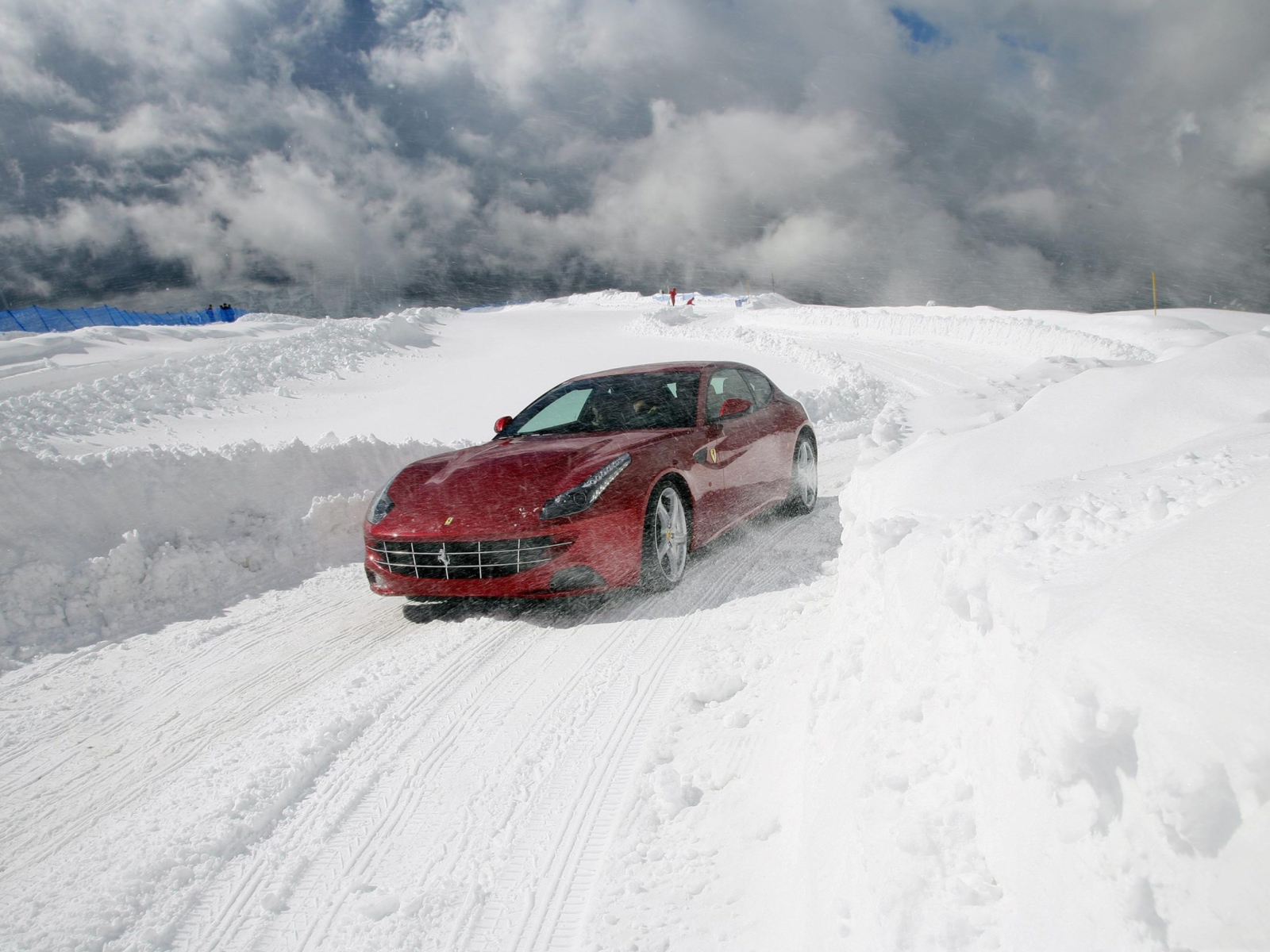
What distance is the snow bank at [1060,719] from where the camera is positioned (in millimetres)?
1117

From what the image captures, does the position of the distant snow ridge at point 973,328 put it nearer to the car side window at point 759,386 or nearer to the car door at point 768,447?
the car side window at point 759,386

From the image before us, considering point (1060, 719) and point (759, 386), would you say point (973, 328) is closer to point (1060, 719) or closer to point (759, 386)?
point (759, 386)

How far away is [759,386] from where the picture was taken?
20.0 feet

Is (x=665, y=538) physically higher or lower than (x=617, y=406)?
lower

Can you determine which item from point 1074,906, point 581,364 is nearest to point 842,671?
point 1074,906

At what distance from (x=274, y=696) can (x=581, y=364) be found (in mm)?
17773

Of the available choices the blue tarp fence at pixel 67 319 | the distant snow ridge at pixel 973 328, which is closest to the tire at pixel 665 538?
the distant snow ridge at pixel 973 328

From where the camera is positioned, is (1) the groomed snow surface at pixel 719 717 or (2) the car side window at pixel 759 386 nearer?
(1) the groomed snow surface at pixel 719 717

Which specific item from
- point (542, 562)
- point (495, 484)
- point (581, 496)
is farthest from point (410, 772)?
point (495, 484)

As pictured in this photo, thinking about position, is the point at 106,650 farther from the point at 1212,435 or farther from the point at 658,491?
the point at 1212,435

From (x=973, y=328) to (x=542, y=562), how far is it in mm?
25856

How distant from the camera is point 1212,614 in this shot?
4.42 feet

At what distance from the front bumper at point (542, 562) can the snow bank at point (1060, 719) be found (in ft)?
4.94

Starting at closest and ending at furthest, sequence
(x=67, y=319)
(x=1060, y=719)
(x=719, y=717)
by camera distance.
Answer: (x=1060, y=719)
(x=719, y=717)
(x=67, y=319)
